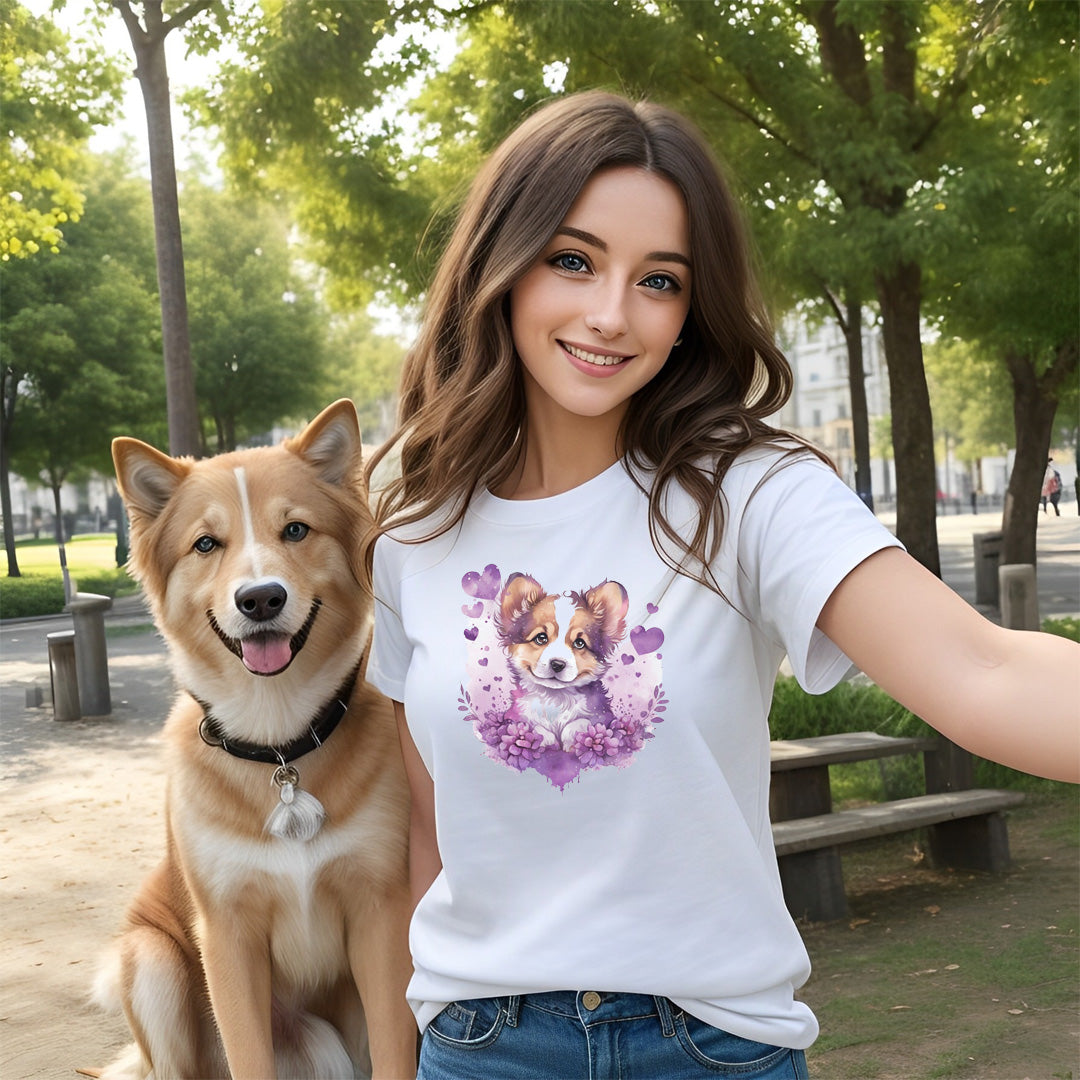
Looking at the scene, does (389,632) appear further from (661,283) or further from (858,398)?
(858,398)

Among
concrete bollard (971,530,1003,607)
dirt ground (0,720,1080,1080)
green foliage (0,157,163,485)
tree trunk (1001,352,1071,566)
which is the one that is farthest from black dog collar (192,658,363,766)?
concrete bollard (971,530,1003,607)

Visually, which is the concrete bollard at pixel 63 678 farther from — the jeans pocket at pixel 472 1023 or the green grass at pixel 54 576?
the jeans pocket at pixel 472 1023

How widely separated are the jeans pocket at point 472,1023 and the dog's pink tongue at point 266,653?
77 centimetres

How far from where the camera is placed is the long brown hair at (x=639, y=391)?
1.60 m

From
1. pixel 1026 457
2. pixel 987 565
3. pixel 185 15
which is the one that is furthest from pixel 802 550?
pixel 987 565

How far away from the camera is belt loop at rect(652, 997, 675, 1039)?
1.44 meters

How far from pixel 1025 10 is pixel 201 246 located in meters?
7.05

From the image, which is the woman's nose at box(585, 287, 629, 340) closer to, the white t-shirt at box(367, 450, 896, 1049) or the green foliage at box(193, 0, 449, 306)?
the white t-shirt at box(367, 450, 896, 1049)

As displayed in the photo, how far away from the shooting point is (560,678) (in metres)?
1.54

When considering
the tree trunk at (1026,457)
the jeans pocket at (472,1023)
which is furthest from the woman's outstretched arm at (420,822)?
the tree trunk at (1026,457)

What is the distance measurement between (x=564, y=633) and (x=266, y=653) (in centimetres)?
81

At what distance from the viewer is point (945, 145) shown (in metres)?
7.79

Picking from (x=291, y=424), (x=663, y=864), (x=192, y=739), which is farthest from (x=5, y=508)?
(x=291, y=424)

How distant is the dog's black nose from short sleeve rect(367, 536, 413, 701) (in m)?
0.29
